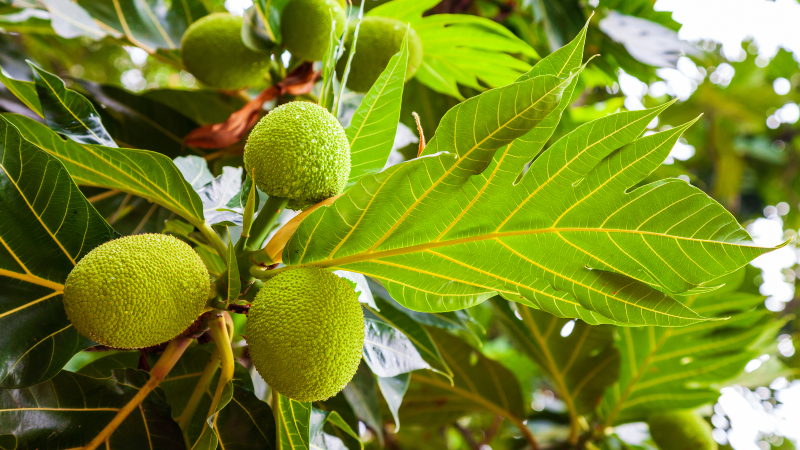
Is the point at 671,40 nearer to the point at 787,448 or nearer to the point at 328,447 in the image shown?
the point at 328,447

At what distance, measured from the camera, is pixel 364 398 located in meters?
1.00

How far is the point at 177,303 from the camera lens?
530 millimetres

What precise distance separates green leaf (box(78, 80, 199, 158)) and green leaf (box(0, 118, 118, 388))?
467mm

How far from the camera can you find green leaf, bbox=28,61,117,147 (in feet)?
2.12

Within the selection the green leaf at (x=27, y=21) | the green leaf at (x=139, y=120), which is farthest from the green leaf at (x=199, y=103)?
the green leaf at (x=27, y=21)

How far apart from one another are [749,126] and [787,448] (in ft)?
5.72

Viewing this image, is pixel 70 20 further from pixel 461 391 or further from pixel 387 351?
pixel 461 391

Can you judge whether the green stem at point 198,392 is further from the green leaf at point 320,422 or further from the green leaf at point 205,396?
the green leaf at point 320,422

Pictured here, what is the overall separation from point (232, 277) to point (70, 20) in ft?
2.61

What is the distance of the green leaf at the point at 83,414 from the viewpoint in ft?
1.91

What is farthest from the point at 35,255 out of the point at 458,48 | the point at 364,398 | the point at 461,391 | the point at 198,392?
the point at 461,391

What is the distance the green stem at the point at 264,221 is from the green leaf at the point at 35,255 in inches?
7.0

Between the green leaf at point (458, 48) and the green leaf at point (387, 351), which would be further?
the green leaf at point (458, 48)

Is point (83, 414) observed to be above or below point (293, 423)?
above
